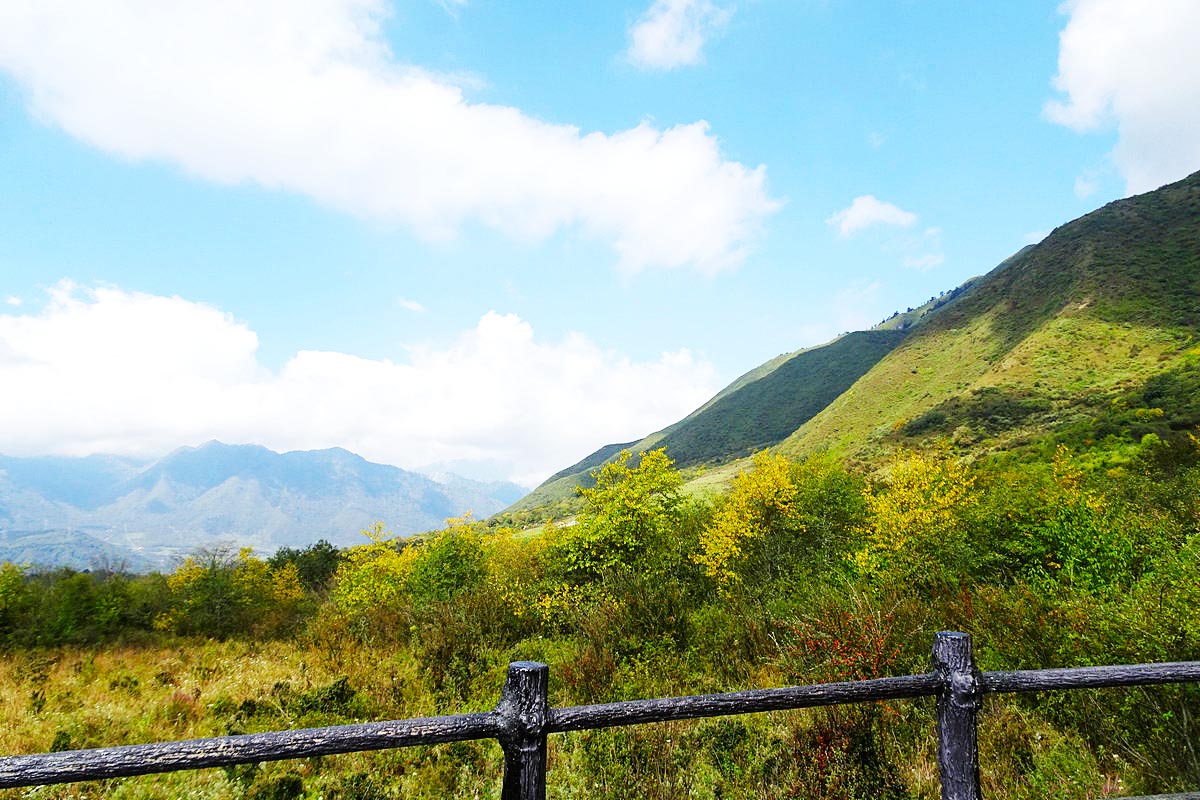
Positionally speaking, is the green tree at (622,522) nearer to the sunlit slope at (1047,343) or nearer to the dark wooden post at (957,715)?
the dark wooden post at (957,715)

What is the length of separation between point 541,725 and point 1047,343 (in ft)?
311

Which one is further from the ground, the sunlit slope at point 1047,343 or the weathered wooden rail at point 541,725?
the sunlit slope at point 1047,343

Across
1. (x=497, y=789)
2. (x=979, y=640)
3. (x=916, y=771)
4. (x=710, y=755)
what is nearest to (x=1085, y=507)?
(x=979, y=640)

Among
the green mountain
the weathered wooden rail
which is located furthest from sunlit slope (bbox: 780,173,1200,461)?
the weathered wooden rail

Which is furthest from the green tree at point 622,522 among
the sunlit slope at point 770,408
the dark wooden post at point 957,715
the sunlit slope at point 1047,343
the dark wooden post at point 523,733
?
the sunlit slope at point 770,408

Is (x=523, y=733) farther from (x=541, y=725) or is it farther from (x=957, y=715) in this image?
(x=957, y=715)

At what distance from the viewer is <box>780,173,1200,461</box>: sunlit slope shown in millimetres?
58312

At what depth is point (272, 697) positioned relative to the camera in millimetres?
8531

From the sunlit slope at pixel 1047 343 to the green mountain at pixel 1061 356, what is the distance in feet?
0.76

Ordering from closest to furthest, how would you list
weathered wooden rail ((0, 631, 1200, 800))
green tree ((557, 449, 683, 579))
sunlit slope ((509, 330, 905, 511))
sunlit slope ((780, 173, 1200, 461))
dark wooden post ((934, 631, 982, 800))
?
weathered wooden rail ((0, 631, 1200, 800)) < dark wooden post ((934, 631, 982, 800)) < green tree ((557, 449, 683, 579)) < sunlit slope ((780, 173, 1200, 461)) < sunlit slope ((509, 330, 905, 511))

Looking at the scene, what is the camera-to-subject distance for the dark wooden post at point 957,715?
2.68m

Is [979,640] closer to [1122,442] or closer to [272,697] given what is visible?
[272,697]

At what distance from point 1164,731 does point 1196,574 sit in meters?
1.68

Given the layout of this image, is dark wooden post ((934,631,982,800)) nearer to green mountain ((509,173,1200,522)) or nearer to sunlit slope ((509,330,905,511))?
green mountain ((509,173,1200,522))
